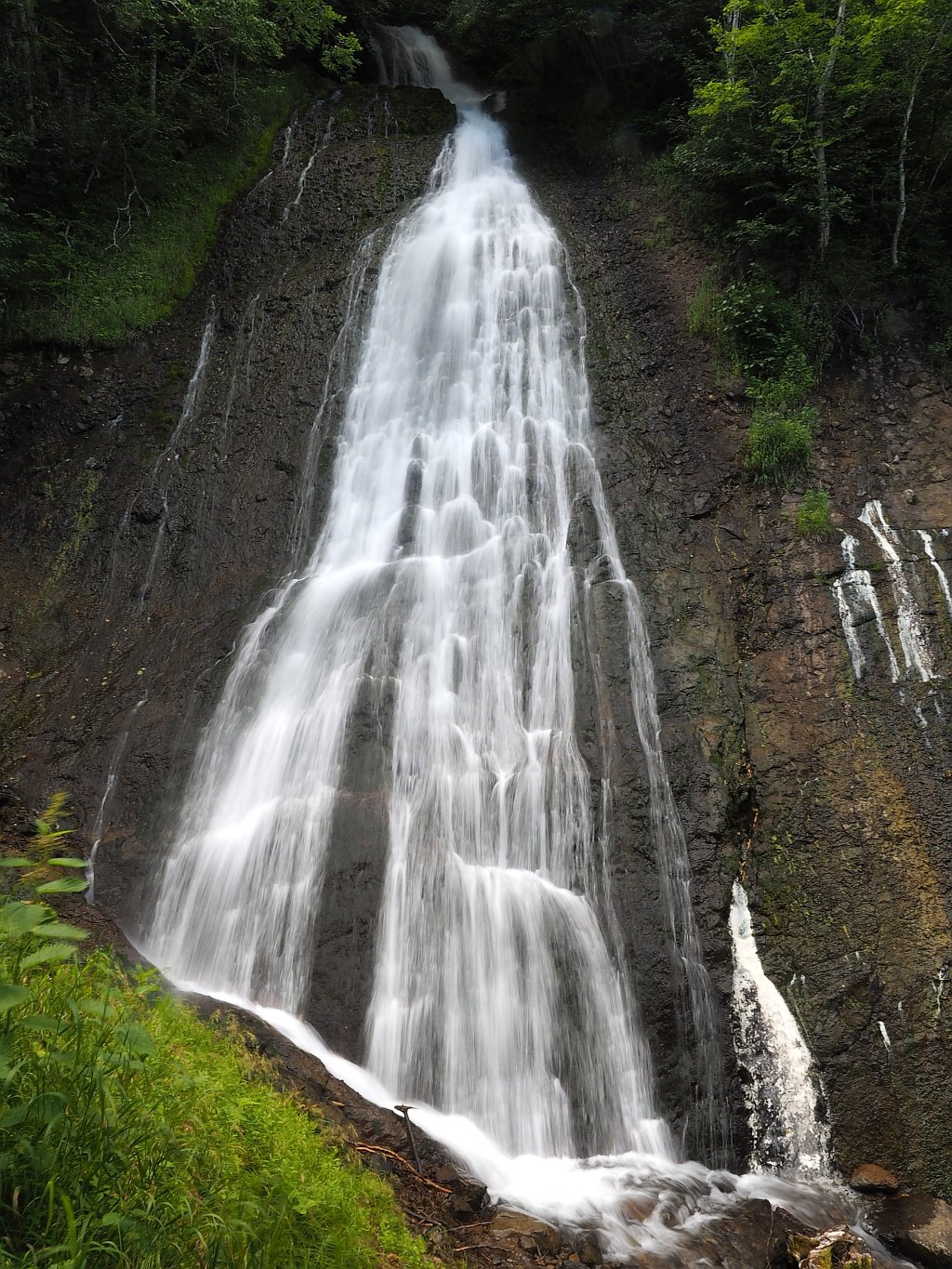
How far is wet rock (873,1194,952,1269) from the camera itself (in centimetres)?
483

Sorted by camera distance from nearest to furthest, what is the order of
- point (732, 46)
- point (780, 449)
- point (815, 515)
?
point (815, 515), point (780, 449), point (732, 46)

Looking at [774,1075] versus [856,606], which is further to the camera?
[856,606]

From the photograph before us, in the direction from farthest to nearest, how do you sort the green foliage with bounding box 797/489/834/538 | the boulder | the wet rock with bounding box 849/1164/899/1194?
the green foliage with bounding box 797/489/834/538, the wet rock with bounding box 849/1164/899/1194, the boulder

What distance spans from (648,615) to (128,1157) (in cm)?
668

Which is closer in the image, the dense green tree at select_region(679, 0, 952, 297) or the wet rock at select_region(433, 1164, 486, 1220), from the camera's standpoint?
the wet rock at select_region(433, 1164, 486, 1220)

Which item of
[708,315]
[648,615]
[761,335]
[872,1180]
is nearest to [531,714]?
[648,615]

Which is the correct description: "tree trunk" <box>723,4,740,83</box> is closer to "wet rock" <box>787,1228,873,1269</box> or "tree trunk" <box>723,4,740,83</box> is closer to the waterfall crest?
the waterfall crest

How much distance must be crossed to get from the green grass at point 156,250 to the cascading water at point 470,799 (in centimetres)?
408

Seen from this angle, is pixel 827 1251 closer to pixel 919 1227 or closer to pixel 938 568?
pixel 919 1227

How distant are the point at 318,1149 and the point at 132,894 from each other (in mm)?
3665

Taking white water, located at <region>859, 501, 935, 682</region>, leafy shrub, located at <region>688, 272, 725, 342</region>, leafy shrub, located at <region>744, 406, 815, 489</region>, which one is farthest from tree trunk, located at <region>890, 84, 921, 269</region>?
white water, located at <region>859, 501, 935, 682</region>

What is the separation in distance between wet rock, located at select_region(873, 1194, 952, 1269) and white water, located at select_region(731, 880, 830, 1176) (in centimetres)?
45

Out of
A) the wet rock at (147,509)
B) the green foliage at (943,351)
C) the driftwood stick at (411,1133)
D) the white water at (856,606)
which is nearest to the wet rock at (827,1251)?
the driftwood stick at (411,1133)

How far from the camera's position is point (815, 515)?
27.5ft
